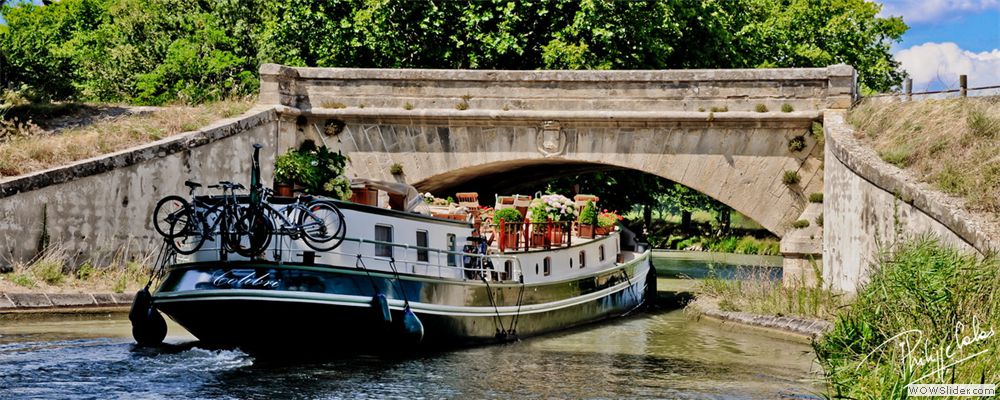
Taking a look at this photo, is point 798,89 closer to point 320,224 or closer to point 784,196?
point 784,196

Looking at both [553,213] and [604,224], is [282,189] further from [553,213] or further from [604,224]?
[604,224]

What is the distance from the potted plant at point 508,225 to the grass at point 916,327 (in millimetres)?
7619

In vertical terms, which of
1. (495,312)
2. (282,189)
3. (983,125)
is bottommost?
(495,312)

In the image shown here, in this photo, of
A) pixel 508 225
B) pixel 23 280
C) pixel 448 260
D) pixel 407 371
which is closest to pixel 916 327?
pixel 407 371

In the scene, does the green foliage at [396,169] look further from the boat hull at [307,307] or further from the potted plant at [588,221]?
the boat hull at [307,307]

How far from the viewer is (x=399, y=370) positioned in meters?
14.9

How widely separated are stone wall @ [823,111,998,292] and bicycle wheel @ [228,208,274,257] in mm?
6941

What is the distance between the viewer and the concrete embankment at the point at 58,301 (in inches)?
692

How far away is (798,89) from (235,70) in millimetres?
16936

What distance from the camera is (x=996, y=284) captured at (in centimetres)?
1099

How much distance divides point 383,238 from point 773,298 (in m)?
6.58

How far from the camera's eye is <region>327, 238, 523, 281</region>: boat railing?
15969 mm

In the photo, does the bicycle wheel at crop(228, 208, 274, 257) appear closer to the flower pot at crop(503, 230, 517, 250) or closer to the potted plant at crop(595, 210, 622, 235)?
the flower pot at crop(503, 230, 517, 250)

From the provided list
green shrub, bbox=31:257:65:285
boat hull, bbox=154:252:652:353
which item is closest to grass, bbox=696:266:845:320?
boat hull, bbox=154:252:652:353
